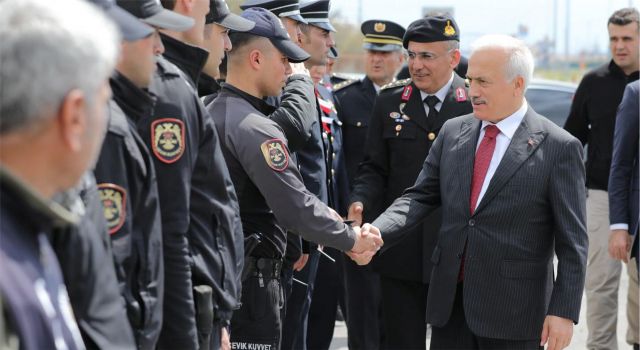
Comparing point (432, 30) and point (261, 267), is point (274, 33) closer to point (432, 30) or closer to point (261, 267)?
point (261, 267)

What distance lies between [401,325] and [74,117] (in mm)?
3971

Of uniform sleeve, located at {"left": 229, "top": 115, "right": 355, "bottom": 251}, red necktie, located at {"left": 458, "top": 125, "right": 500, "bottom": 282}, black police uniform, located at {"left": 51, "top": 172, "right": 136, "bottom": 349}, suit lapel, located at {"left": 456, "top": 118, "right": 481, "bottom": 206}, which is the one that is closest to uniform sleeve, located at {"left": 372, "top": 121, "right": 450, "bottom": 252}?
suit lapel, located at {"left": 456, "top": 118, "right": 481, "bottom": 206}

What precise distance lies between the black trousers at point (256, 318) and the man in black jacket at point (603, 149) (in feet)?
11.3

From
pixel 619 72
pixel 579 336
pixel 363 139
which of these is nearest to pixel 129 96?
pixel 363 139

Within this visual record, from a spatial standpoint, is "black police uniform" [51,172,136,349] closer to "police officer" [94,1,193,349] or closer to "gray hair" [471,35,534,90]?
"police officer" [94,1,193,349]

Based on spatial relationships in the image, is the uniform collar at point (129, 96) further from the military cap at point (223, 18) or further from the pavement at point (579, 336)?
the pavement at point (579, 336)

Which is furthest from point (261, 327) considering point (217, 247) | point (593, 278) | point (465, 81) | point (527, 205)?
point (593, 278)

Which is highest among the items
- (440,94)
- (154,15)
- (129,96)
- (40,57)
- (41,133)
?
(40,57)

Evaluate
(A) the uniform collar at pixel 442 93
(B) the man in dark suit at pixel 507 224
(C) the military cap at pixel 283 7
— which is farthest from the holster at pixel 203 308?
(A) the uniform collar at pixel 442 93

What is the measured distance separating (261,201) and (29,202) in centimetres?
266

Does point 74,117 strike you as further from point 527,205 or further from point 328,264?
point 328,264

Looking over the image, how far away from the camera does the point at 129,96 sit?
2936mm

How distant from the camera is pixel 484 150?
14.8ft

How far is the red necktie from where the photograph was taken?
446cm
